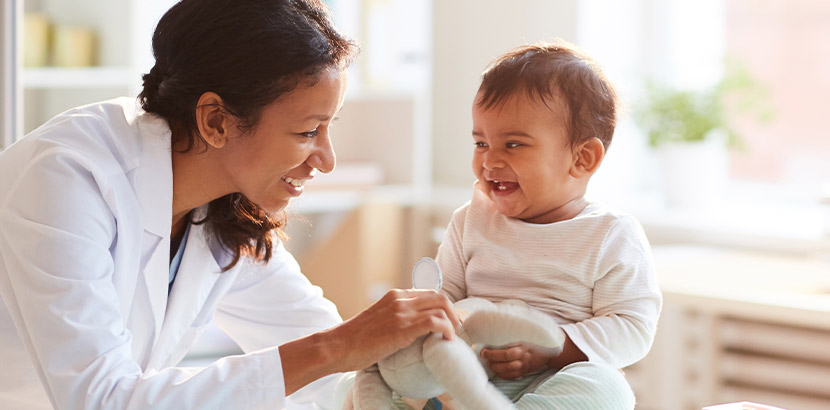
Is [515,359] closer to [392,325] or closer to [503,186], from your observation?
[392,325]

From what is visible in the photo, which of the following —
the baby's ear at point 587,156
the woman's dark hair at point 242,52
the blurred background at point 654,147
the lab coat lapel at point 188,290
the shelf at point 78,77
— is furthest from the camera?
the shelf at point 78,77

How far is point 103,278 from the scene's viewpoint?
3.91ft

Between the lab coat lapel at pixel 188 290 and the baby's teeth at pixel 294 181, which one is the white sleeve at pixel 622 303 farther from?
the lab coat lapel at pixel 188 290

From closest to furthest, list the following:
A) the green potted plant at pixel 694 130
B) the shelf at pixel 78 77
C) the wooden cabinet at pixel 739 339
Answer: the wooden cabinet at pixel 739 339
the shelf at pixel 78 77
the green potted plant at pixel 694 130

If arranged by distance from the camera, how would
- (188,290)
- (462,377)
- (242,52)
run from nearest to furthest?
(462,377) → (242,52) → (188,290)

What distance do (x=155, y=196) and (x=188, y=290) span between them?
0.68ft

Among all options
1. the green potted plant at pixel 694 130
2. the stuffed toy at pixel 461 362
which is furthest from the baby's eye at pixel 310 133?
the green potted plant at pixel 694 130

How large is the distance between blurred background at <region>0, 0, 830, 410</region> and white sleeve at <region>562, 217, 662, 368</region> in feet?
3.32

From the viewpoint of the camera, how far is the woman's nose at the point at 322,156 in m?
1.33

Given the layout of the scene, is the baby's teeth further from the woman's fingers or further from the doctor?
the woman's fingers

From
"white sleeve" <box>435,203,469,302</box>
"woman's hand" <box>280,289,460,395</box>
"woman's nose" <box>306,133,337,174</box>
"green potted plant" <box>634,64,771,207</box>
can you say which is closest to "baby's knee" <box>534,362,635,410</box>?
"woman's hand" <box>280,289,460,395</box>

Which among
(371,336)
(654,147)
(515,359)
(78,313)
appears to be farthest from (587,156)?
(654,147)

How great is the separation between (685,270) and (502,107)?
1.45 m

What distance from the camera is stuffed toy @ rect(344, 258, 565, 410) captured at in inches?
39.9
